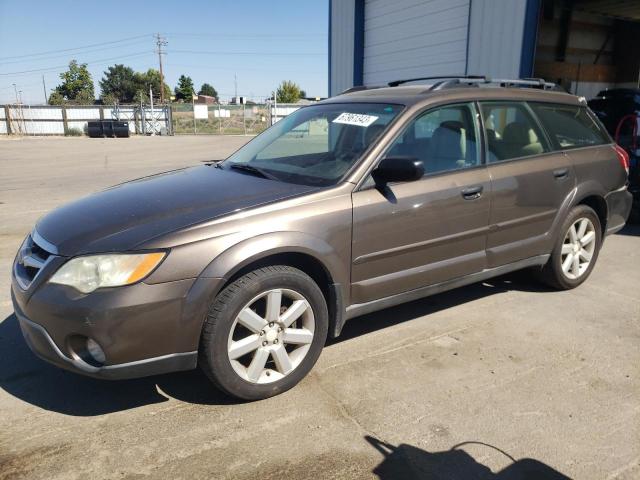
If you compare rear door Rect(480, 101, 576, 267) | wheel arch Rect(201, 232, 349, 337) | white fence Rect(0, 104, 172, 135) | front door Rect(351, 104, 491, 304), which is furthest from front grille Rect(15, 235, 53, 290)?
white fence Rect(0, 104, 172, 135)

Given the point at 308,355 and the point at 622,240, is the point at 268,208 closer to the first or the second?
the point at 308,355

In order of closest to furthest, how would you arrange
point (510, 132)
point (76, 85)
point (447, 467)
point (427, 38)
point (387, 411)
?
point (447, 467) < point (387, 411) < point (510, 132) < point (427, 38) < point (76, 85)

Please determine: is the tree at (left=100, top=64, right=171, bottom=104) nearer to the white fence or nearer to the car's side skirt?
the white fence

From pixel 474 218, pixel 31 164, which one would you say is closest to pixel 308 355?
pixel 474 218

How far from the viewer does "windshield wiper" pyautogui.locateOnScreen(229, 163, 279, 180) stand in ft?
11.0

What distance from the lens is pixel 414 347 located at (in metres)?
3.50

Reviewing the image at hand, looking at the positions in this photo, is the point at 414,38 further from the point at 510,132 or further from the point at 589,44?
the point at 510,132

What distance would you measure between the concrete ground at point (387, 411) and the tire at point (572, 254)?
1.37 feet

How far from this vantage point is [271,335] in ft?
9.29

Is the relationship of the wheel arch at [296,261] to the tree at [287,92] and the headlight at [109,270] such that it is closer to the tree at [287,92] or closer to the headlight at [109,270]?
the headlight at [109,270]

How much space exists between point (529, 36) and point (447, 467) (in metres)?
7.96

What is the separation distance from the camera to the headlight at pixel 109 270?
246 cm

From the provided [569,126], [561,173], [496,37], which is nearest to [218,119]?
[496,37]

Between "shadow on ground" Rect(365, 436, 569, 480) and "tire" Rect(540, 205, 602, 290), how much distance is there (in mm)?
2350
